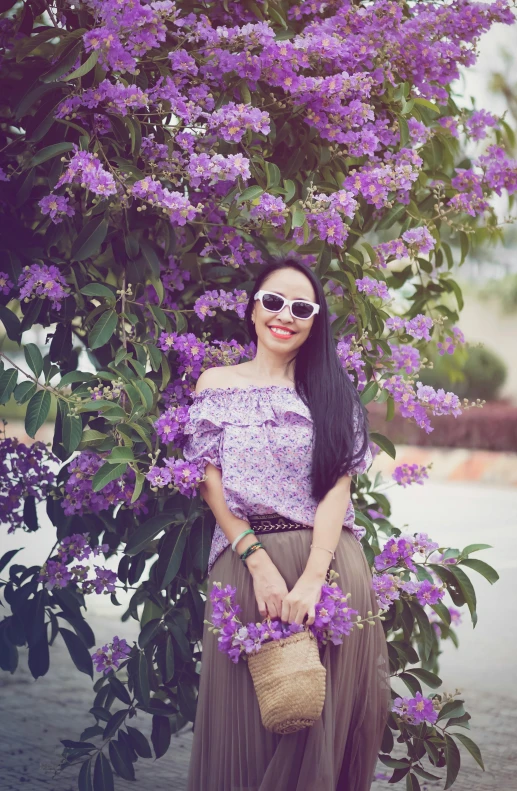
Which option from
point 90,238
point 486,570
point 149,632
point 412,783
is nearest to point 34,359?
point 90,238

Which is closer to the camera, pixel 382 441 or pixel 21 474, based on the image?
pixel 382 441

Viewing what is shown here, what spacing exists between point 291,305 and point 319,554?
59cm

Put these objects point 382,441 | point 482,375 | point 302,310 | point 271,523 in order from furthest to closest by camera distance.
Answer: point 482,375, point 382,441, point 302,310, point 271,523

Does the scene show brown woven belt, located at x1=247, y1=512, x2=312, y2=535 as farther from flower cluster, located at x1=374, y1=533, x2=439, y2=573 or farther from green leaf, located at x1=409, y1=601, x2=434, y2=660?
green leaf, located at x1=409, y1=601, x2=434, y2=660

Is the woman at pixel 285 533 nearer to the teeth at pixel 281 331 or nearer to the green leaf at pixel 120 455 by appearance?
the teeth at pixel 281 331

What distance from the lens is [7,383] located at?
2.29 metres

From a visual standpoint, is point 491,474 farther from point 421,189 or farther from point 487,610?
point 421,189

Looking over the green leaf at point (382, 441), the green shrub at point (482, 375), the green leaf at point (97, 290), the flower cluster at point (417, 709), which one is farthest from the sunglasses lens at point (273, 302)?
the green shrub at point (482, 375)

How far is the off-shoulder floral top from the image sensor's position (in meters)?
2.09

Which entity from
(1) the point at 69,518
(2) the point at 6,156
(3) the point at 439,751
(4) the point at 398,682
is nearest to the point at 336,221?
(2) the point at 6,156

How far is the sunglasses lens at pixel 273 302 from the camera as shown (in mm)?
2227

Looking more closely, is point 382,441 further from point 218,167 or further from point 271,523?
point 218,167

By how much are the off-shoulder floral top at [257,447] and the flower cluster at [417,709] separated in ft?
2.49

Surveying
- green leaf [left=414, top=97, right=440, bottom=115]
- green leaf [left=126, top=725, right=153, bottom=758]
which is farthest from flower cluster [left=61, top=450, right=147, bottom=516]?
green leaf [left=414, top=97, right=440, bottom=115]
